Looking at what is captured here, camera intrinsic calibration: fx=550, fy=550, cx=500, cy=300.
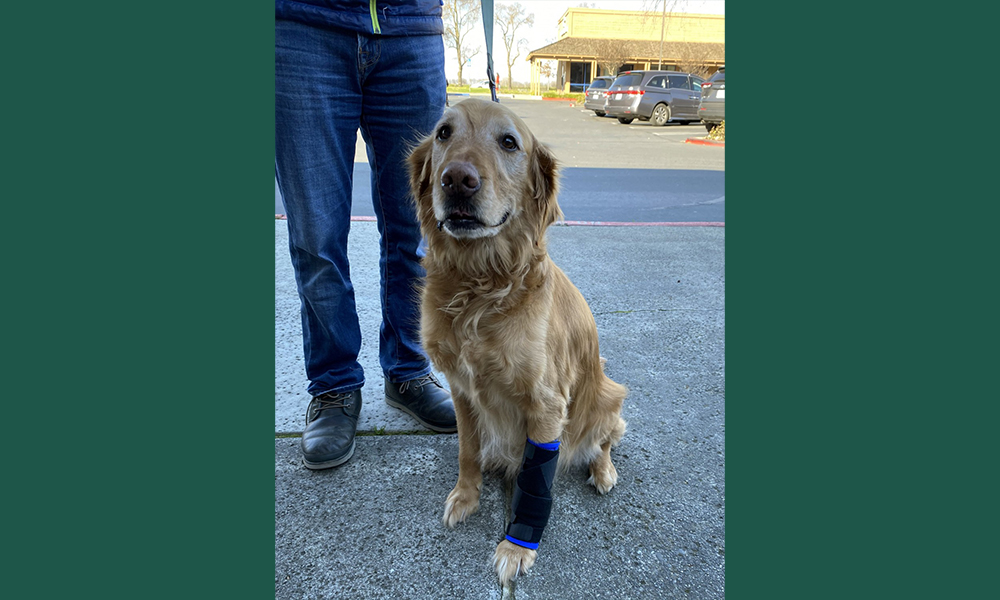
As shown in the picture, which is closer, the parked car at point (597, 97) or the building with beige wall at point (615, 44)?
the parked car at point (597, 97)

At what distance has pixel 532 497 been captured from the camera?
2021 millimetres

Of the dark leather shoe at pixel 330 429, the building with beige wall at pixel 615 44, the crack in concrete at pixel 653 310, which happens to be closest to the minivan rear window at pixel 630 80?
the building with beige wall at pixel 615 44

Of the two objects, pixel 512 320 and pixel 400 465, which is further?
pixel 400 465

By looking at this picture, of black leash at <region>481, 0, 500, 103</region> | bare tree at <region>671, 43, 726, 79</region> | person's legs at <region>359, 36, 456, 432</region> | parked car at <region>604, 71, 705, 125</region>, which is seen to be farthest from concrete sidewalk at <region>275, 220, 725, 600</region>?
bare tree at <region>671, 43, 726, 79</region>

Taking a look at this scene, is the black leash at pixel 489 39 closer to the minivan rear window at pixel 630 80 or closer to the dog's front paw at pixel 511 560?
the dog's front paw at pixel 511 560

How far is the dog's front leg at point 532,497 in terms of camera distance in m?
1.98

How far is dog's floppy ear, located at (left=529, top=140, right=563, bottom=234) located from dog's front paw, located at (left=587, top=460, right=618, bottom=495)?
3.46 ft

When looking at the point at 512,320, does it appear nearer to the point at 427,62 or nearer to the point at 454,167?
the point at 454,167

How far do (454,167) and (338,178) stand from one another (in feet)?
2.68

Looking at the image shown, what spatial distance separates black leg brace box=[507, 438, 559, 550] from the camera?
200 cm

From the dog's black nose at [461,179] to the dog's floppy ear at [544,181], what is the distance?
1.20ft

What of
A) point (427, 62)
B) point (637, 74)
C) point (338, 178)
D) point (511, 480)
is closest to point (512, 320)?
point (511, 480)

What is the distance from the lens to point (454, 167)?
1.88 metres

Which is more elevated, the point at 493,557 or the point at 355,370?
the point at 355,370
